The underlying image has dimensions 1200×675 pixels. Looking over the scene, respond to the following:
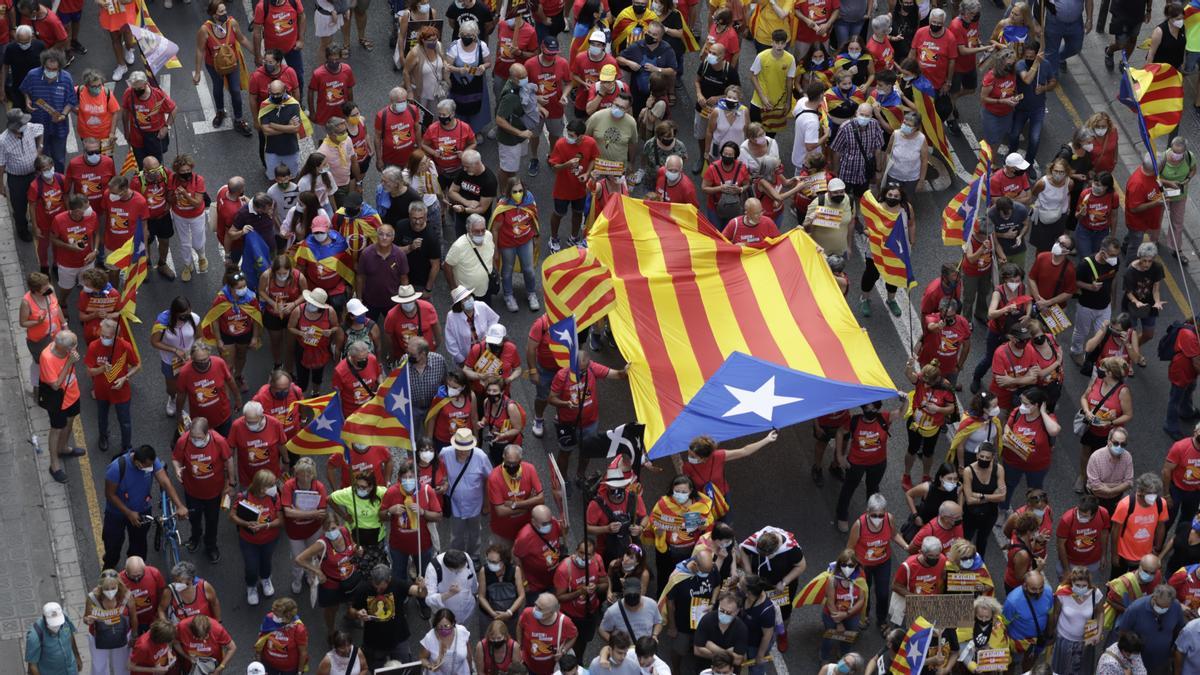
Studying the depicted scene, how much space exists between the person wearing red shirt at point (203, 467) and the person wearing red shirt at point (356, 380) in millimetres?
1358

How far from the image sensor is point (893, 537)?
24.1 meters

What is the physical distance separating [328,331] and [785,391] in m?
4.75

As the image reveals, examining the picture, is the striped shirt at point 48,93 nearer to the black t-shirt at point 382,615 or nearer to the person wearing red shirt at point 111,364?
the person wearing red shirt at point 111,364

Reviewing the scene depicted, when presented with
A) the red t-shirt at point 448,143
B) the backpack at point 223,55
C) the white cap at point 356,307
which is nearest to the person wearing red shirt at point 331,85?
the backpack at point 223,55

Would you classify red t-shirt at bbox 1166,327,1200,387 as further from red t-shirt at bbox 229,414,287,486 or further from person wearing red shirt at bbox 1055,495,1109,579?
red t-shirt at bbox 229,414,287,486

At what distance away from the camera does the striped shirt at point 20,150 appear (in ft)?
90.1

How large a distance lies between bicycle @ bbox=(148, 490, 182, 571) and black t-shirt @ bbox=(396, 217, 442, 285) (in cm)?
395

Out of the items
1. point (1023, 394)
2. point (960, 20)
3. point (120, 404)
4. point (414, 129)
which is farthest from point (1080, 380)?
point (120, 404)

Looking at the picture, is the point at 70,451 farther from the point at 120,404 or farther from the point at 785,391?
the point at 785,391

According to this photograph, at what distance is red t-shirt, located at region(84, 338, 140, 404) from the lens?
82.3 ft

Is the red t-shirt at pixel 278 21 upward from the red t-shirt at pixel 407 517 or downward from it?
upward

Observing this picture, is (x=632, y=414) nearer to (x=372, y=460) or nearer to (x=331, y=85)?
(x=372, y=460)

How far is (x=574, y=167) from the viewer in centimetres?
2798

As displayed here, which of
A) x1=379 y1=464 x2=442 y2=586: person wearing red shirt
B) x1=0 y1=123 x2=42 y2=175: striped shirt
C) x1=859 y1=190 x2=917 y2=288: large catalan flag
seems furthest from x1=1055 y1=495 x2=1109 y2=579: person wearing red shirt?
x1=0 y1=123 x2=42 y2=175: striped shirt
